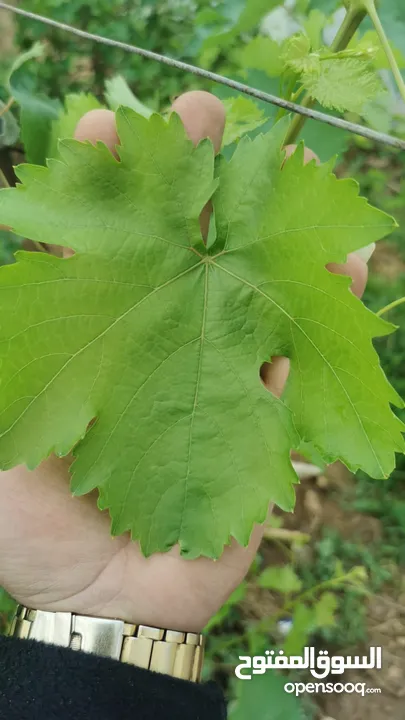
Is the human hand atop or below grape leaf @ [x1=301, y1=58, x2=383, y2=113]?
below

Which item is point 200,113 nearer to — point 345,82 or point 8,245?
point 345,82

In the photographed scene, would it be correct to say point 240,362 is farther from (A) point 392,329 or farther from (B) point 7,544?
(B) point 7,544

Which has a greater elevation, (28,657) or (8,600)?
(28,657)

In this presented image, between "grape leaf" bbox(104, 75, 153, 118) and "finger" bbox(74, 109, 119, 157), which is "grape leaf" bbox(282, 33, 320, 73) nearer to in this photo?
"finger" bbox(74, 109, 119, 157)

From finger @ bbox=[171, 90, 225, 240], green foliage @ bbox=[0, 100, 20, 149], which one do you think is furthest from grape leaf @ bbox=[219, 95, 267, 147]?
green foliage @ bbox=[0, 100, 20, 149]

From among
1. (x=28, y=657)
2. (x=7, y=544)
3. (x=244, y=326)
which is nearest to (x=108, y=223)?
(x=244, y=326)

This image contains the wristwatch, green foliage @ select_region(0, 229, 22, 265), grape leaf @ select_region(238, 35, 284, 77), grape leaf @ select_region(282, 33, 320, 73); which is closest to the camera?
grape leaf @ select_region(282, 33, 320, 73)
